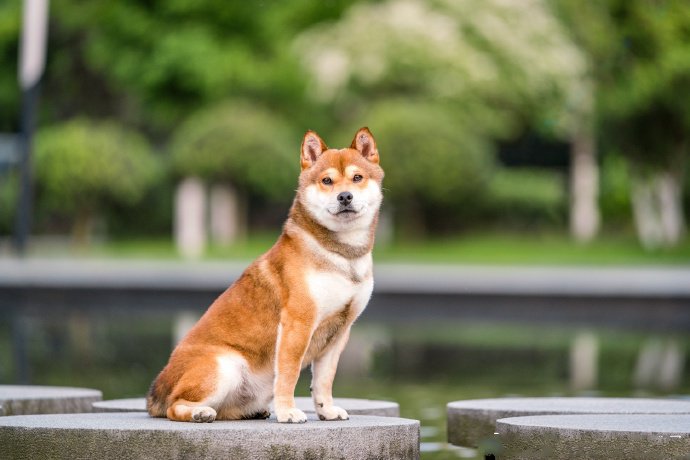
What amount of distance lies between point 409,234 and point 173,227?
471 inches

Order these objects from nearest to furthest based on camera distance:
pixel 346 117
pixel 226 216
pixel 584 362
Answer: pixel 584 362 → pixel 226 216 → pixel 346 117

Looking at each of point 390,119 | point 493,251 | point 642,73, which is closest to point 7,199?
point 390,119

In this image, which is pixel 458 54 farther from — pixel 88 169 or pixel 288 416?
pixel 288 416

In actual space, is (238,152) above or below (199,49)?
below

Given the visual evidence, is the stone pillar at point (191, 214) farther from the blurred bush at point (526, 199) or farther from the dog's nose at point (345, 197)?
the dog's nose at point (345, 197)

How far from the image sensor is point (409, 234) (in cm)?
3844

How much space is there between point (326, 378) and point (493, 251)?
28.4m

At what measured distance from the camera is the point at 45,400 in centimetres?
899

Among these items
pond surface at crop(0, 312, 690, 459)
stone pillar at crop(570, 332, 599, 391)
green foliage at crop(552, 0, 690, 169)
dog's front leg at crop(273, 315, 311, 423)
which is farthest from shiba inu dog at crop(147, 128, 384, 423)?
green foliage at crop(552, 0, 690, 169)

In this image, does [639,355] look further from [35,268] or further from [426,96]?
[426,96]

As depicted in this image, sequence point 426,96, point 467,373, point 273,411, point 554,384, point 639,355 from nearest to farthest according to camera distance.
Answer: point 273,411 → point 554,384 → point 467,373 → point 639,355 → point 426,96

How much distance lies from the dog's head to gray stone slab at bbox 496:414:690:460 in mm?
1312

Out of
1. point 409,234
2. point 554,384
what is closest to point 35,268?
point 409,234

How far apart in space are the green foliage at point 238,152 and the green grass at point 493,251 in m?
1.91
